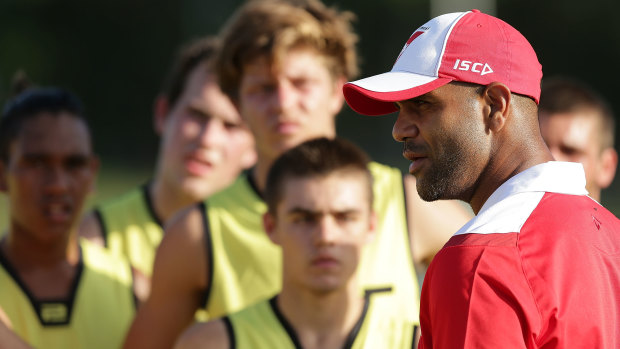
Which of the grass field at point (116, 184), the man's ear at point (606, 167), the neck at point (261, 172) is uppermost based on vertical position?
the neck at point (261, 172)

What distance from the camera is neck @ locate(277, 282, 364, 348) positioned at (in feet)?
11.4

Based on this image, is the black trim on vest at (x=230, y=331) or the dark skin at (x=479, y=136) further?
the black trim on vest at (x=230, y=331)

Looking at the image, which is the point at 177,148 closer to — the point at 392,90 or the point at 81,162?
the point at 81,162

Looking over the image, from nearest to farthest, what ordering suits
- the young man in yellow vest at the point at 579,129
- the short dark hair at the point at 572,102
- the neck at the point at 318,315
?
the neck at the point at 318,315
the young man in yellow vest at the point at 579,129
the short dark hair at the point at 572,102

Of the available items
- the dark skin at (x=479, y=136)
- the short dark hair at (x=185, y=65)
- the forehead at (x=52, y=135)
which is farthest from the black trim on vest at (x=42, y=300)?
the dark skin at (x=479, y=136)

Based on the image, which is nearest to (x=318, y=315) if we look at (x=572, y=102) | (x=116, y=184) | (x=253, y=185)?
(x=253, y=185)

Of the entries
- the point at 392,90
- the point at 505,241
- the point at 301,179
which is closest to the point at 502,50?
the point at 392,90

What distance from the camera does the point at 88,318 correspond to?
398 centimetres

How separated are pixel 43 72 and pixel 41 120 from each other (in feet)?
66.5

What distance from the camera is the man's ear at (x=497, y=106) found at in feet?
7.17

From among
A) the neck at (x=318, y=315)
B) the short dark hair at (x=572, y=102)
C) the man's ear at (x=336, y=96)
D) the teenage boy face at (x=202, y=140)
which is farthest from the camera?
the teenage boy face at (x=202, y=140)

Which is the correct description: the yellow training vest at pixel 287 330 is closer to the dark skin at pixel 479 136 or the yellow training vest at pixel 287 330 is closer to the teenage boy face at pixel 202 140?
the dark skin at pixel 479 136

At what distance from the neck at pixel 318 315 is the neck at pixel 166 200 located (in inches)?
63.8

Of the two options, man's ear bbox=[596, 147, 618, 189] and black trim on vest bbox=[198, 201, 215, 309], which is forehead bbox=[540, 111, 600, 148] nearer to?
man's ear bbox=[596, 147, 618, 189]
